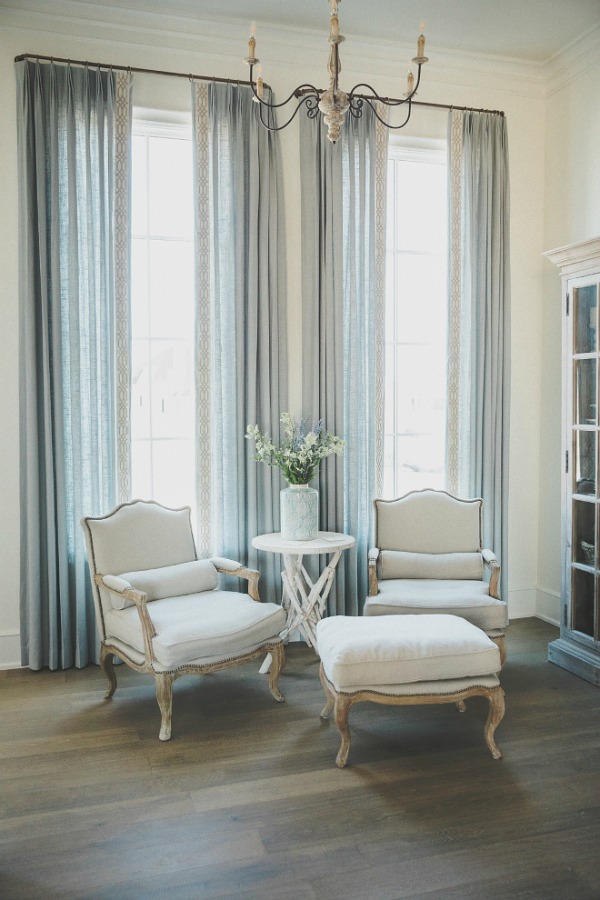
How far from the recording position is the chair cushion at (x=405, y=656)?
301 centimetres

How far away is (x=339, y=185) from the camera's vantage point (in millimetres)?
4512

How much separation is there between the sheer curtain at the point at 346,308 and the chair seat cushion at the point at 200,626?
987 millimetres

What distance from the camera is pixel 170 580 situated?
3.90 metres

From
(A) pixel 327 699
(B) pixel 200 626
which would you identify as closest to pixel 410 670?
(A) pixel 327 699

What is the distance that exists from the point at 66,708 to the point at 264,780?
1.24m

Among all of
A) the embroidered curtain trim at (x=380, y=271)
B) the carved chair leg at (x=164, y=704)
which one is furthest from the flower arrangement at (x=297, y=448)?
the carved chair leg at (x=164, y=704)

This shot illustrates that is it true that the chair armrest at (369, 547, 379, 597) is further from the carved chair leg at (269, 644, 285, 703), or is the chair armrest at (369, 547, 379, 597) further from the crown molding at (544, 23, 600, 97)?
the crown molding at (544, 23, 600, 97)

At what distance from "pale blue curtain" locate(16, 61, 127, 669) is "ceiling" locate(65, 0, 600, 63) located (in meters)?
0.63

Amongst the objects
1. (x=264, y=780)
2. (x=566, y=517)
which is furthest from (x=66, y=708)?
(x=566, y=517)

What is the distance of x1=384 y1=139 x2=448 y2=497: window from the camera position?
4.84 metres

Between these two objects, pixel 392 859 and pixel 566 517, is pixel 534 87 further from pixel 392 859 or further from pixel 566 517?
pixel 392 859

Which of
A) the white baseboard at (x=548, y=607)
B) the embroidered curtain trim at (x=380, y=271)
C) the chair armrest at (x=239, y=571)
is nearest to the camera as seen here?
the chair armrest at (x=239, y=571)

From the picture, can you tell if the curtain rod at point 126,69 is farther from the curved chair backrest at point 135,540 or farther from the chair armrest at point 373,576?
the chair armrest at point 373,576

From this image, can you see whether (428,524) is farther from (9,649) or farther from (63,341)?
(9,649)
